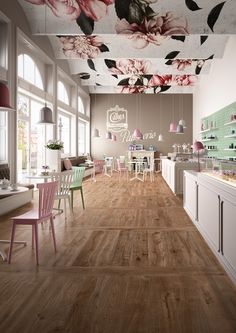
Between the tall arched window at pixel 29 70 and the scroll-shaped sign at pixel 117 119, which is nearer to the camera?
the tall arched window at pixel 29 70

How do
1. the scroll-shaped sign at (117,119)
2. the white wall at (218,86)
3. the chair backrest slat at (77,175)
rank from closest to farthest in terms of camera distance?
the chair backrest slat at (77,175), the white wall at (218,86), the scroll-shaped sign at (117,119)

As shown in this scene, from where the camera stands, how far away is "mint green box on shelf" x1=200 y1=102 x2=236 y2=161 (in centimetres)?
912

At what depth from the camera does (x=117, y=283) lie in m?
3.11

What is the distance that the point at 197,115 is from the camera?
14.9 metres

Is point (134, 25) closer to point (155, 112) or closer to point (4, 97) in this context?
point (4, 97)

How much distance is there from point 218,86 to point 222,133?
5.19 feet

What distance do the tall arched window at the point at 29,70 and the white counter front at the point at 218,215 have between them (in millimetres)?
5415

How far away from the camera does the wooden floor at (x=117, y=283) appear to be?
2.41 m

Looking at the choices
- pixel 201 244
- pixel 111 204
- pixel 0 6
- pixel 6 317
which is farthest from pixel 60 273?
pixel 0 6

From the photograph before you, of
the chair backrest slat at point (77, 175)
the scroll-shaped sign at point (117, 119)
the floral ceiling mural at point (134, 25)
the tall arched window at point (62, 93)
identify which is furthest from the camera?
the scroll-shaped sign at point (117, 119)

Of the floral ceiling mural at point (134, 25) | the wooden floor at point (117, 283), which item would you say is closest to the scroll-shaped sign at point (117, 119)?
the floral ceiling mural at point (134, 25)

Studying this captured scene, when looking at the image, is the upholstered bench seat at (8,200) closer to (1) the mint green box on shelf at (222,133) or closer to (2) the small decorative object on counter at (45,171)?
(2) the small decorative object on counter at (45,171)

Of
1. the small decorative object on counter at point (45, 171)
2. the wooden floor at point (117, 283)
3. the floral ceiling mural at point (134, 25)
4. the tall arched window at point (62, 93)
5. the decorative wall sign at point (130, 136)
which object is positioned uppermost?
the floral ceiling mural at point (134, 25)

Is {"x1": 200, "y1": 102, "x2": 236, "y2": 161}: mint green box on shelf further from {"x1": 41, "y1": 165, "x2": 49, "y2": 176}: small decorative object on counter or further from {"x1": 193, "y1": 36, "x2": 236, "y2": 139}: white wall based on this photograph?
{"x1": 41, "y1": 165, "x2": 49, "y2": 176}: small decorative object on counter
